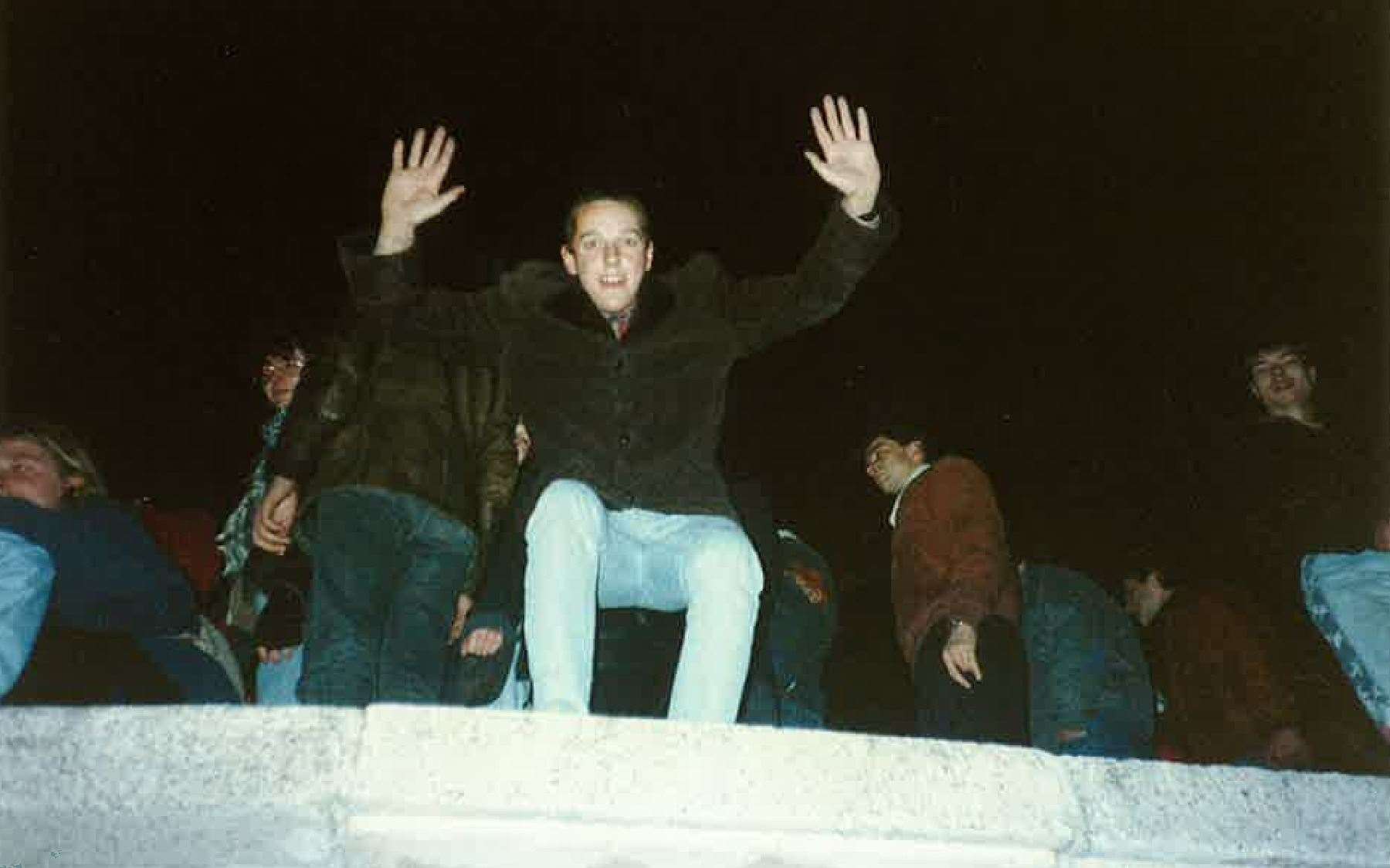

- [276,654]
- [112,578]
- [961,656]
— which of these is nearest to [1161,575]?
[961,656]

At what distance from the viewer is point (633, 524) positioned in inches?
119

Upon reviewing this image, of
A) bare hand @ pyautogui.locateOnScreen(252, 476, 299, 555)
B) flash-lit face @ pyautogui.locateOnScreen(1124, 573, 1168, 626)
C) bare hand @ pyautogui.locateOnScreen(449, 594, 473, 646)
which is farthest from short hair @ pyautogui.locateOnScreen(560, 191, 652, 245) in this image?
flash-lit face @ pyautogui.locateOnScreen(1124, 573, 1168, 626)

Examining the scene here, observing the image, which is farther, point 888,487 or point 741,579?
point 888,487

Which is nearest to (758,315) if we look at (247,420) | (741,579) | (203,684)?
(741,579)

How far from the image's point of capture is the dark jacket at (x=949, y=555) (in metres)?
3.67

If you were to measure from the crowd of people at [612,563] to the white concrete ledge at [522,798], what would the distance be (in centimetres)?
33

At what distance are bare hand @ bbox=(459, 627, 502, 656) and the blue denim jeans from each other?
9 cm

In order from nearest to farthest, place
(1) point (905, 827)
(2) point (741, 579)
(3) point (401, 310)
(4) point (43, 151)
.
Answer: (1) point (905, 827) < (2) point (741, 579) < (3) point (401, 310) < (4) point (43, 151)

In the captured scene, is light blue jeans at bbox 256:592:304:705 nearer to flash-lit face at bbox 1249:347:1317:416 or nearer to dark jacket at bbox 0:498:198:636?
dark jacket at bbox 0:498:198:636

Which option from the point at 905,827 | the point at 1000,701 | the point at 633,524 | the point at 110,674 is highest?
the point at 633,524

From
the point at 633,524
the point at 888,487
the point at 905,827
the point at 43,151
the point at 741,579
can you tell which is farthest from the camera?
the point at 43,151

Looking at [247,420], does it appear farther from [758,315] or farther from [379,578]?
[758,315]

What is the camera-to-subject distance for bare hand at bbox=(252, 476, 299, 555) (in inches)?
150

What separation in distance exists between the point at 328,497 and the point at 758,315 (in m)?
1.32
